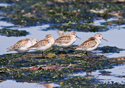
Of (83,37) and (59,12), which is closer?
(83,37)

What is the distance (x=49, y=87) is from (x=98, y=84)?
4.91ft

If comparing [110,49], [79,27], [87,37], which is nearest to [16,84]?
[110,49]

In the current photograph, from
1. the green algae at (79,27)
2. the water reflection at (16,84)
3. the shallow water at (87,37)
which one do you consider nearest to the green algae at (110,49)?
the shallow water at (87,37)

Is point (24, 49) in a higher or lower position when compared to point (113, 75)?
higher

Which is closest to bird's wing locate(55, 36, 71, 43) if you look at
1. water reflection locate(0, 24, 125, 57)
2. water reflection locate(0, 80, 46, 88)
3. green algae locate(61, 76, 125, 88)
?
water reflection locate(0, 24, 125, 57)

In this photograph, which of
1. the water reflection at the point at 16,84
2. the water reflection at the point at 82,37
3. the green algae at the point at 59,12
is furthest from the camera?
the green algae at the point at 59,12

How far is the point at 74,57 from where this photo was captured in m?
14.2

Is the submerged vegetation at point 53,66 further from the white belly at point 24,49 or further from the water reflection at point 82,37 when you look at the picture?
the water reflection at point 82,37

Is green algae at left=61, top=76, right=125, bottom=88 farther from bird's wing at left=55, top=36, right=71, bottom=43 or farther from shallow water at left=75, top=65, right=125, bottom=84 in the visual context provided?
bird's wing at left=55, top=36, right=71, bottom=43

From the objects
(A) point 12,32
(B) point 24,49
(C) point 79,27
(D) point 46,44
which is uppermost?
(C) point 79,27

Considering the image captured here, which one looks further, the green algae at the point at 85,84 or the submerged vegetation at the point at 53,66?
the submerged vegetation at the point at 53,66

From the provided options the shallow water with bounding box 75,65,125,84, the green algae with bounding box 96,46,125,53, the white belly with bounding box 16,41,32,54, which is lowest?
the shallow water with bounding box 75,65,125,84

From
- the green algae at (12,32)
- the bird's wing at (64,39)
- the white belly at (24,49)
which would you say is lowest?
the white belly at (24,49)

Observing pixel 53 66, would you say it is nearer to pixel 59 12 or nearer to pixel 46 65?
pixel 46 65
